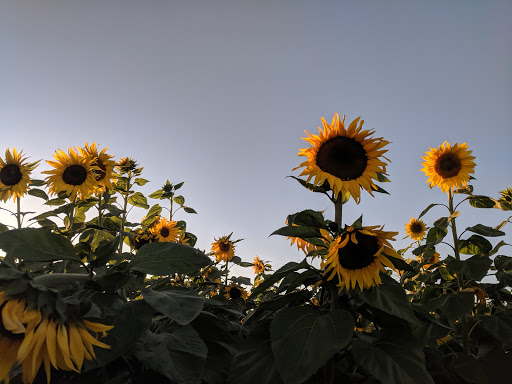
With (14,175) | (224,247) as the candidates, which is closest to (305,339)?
(14,175)

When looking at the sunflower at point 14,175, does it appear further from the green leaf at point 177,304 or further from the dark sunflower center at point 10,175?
the green leaf at point 177,304

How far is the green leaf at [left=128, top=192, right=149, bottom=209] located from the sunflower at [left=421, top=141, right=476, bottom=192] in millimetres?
2586

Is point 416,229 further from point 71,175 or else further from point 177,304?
point 177,304

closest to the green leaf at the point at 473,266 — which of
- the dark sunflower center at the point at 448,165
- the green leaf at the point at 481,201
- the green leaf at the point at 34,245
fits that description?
the green leaf at the point at 481,201

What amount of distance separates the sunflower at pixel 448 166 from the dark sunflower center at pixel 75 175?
2807mm

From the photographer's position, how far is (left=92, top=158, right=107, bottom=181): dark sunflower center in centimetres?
305

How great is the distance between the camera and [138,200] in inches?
145

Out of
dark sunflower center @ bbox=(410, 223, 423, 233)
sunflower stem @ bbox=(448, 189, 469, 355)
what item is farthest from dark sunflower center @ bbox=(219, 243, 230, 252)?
sunflower stem @ bbox=(448, 189, 469, 355)

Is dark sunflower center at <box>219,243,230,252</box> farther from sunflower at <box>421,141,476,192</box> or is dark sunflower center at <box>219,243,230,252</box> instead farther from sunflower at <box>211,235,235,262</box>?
sunflower at <box>421,141,476,192</box>

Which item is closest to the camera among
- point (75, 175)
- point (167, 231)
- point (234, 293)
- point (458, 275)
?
point (458, 275)

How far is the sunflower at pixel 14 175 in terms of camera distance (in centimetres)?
302

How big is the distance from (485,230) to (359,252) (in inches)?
56.0

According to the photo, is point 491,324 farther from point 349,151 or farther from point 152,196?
point 152,196

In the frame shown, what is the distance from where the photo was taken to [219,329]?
3.57 feet
